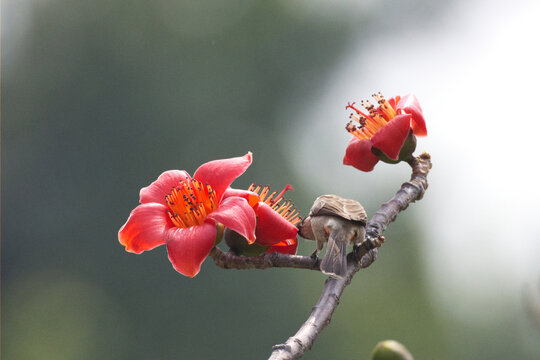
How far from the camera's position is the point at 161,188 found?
70.9 inches

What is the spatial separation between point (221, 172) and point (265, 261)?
239 millimetres

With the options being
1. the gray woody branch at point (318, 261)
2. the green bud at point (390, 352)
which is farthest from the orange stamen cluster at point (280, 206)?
the green bud at point (390, 352)

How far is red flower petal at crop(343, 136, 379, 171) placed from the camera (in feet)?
6.35

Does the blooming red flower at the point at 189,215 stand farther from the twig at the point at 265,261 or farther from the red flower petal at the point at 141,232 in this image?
the twig at the point at 265,261

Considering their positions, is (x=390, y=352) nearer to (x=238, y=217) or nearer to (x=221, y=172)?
(x=238, y=217)

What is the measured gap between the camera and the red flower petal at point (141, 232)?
1638mm

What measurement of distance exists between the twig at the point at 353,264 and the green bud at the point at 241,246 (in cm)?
24

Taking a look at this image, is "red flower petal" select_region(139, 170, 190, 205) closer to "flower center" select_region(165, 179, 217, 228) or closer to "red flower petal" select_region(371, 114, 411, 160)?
"flower center" select_region(165, 179, 217, 228)

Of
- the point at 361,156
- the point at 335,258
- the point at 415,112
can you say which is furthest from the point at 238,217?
the point at 415,112

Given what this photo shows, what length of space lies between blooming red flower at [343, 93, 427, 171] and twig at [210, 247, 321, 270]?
15.6 inches
